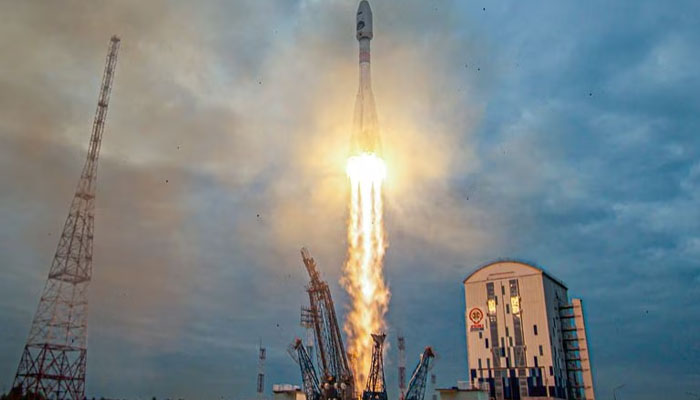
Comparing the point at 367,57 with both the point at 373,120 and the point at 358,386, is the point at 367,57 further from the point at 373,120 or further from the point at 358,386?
the point at 358,386

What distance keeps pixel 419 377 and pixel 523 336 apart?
23633 mm

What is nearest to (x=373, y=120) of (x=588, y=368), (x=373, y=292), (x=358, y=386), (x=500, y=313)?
(x=373, y=292)

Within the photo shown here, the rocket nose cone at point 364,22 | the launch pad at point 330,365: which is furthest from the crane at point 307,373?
the rocket nose cone at point 364,22

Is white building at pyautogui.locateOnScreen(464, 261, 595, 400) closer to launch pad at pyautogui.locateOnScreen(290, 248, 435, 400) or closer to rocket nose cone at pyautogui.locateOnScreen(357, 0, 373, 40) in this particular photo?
launch pad at pyautogui.locateOnScreen(290, 248, 435, 400)

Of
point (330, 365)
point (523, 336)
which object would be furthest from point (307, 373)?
point (523, 336)

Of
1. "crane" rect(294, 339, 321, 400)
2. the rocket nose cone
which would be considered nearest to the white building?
"crane" rect(294, 339, 321, 400)

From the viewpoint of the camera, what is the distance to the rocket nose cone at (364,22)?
3263 inches

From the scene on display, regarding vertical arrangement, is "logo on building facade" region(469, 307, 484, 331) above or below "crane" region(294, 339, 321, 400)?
above

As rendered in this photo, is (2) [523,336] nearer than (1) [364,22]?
No

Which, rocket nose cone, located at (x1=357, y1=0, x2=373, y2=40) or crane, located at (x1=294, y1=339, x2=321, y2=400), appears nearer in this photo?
rocket nose cone, located at (x1=357, y1=0, x2=373, y2=40)

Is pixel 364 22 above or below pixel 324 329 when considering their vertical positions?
above

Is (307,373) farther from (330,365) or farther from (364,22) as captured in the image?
(364,22)

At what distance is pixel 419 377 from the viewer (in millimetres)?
94938

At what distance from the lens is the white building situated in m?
104
